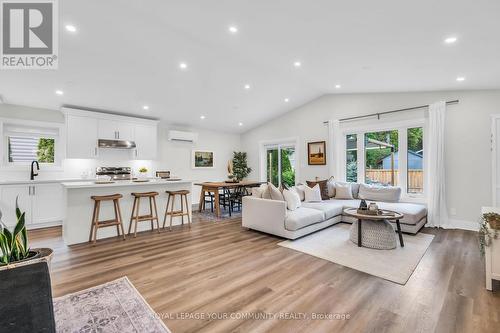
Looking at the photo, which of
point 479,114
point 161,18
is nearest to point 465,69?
point 479,114

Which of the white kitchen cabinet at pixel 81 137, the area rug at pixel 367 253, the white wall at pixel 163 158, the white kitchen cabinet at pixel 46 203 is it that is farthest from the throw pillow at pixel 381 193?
the white kitchen cabinet at pixel 46 203

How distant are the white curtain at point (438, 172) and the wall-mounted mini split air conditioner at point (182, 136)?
627cm

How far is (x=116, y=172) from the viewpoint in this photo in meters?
6.00

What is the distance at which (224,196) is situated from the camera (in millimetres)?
6770

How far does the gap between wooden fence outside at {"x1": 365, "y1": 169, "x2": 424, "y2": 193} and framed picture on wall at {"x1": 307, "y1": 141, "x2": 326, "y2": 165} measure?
4.04ft

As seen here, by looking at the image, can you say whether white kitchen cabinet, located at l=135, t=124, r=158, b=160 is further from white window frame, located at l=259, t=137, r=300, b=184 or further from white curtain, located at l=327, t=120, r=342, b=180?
white curtain, located at l=327, t=120, r=342, b=180

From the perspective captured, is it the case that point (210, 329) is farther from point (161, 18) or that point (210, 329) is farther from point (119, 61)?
point (119, 61)

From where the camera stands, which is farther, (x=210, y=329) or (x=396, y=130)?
(x=396, y=130)

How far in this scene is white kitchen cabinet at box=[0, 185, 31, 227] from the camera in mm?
4586

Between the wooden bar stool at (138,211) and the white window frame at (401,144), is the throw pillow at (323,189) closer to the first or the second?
the white window frame at (401,144)

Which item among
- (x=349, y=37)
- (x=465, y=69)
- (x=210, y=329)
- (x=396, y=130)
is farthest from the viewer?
(x=396, y=130)

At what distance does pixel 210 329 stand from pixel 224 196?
195 inches

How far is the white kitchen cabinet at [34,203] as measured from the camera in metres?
4.63

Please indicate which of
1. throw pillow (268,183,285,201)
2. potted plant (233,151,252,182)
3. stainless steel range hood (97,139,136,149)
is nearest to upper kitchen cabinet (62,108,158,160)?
stainless steel range hood (97,139,136,149)
